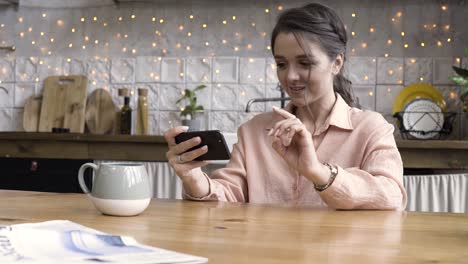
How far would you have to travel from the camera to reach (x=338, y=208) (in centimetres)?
128

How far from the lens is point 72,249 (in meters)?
0.72

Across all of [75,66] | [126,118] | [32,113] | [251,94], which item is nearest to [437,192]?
[251,94]

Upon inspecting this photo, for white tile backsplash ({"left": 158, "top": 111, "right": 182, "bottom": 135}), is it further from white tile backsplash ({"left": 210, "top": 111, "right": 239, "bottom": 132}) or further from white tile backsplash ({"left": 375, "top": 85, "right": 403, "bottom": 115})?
white tile backsplash ({"left": 375, "top": 85, "right": 403, "bottom": 115})

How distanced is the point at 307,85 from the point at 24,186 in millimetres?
1987

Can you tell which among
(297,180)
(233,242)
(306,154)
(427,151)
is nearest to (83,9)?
(427,151)

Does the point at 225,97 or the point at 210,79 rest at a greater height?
the point at 210,79

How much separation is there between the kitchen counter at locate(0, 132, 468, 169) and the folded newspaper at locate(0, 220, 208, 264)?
80.4 inches

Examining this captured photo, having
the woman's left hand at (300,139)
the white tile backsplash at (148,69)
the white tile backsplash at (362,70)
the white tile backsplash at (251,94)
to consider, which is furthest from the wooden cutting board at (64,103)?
the woman's left hand at (300,139)

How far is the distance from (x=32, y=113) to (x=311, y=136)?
2504 mm

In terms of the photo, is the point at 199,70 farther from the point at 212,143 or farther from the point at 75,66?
the point at 212,143

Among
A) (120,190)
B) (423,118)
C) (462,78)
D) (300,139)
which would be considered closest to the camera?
(120,190)

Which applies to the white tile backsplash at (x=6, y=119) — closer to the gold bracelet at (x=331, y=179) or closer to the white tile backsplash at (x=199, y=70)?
the white tile backsplash at (x=199, y=70)

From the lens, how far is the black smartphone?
1284 mm

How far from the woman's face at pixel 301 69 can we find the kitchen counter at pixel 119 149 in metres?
1.15
